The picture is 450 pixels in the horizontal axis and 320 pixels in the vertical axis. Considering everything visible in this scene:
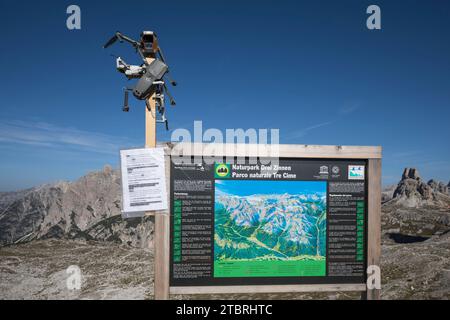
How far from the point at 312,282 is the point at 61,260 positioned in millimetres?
11804

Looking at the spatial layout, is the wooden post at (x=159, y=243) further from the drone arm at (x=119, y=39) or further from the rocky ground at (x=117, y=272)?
the rocky ground at (x=117, y=272)

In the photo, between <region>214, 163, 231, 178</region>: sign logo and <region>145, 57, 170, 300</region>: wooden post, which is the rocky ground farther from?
<region>214, 163, 231, 178</region>: sign logo

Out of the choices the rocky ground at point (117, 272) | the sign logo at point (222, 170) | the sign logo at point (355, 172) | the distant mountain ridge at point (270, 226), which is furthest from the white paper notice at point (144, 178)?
the sign logo at point (355, 172)

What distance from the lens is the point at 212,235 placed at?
7180 millimetres

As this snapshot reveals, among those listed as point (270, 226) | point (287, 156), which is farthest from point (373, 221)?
point (287, 156)

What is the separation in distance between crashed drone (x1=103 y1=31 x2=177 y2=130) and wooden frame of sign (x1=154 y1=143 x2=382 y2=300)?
1174 mm

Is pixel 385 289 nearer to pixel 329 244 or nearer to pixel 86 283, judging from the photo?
pixel 329 244

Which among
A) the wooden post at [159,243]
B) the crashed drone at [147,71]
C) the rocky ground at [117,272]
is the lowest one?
the rocky ground at [117,272]

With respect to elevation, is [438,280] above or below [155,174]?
below

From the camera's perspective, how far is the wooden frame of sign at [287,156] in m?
7.02

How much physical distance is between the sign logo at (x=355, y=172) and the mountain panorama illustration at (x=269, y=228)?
30.1 inches

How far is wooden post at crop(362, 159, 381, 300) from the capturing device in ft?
24.7
